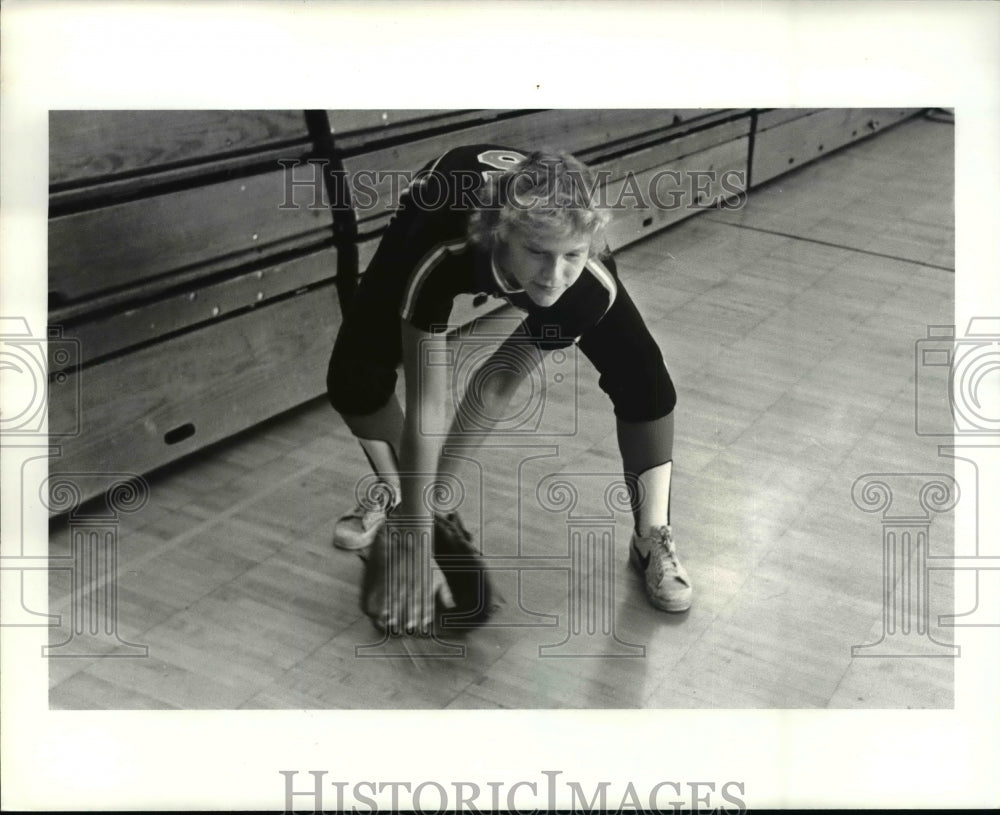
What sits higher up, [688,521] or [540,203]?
[540,203]

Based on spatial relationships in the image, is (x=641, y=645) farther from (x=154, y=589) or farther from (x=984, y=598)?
(x=154, y=589)

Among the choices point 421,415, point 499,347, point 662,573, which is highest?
point 499,347

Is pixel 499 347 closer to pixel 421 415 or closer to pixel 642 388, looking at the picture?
pixel 421 415

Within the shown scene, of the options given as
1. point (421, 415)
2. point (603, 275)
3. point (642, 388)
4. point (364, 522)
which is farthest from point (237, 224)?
point (642, 388)

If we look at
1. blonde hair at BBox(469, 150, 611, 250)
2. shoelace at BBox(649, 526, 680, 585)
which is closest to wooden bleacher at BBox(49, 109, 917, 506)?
blonde hair at BBox(469, 150, 611, 250)

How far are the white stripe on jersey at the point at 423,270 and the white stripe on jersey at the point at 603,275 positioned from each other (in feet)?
0.91

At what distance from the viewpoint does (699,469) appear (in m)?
3.14

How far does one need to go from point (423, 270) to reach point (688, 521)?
0.82 meters

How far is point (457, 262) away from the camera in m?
2.99

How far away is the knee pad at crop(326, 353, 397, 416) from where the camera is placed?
305cm

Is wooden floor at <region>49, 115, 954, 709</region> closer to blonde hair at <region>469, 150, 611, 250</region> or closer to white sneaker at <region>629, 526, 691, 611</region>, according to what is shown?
white sneaker at <region>629, 526, 691, 611</region>

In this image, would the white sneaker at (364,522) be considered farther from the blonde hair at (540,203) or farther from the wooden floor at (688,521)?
the blonde hair at (540,203)

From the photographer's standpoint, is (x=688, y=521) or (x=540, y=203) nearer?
(x=540, y=203)

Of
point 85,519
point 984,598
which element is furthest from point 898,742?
point 85,519
